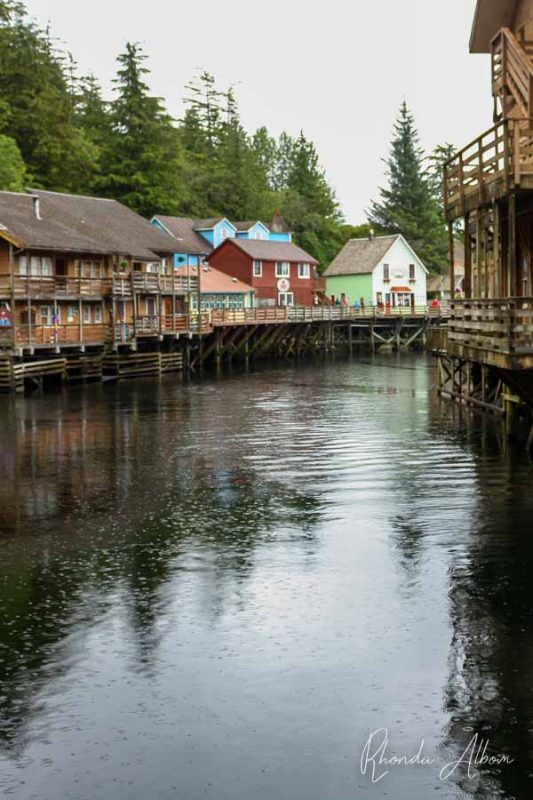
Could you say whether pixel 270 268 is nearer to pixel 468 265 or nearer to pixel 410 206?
pixel 410 206

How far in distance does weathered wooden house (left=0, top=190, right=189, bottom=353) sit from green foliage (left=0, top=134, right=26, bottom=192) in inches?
144

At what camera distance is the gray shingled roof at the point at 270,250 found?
90500 millimetres

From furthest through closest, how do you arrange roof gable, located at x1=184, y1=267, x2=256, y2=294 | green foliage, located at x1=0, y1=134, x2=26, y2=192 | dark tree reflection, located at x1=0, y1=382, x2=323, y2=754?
roof gable, located at x1=184, y1=267, x2=256, y2=294 < green foliage, located at x1=0, y1=134, x2=26, y2=192 < dark tree reflection, located at x1=0, y1=382, x2=323, y2=754

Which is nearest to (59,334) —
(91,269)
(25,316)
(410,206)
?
(25,316)

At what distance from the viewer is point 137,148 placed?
89.5 m

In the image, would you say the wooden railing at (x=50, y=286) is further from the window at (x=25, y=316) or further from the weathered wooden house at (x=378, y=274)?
the weathered wooden house at (x=378, y=274)

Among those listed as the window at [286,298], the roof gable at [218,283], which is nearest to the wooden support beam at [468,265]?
the roof gable at [218,283]

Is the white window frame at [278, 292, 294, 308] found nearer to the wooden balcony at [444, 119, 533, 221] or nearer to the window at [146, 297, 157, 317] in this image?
the window at [146, 297, 157, 317]

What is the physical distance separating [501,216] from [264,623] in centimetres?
1992

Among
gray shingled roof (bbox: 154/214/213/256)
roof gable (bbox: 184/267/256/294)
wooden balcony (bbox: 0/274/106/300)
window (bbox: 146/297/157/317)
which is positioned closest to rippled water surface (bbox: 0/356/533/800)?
wooden balcony (bbox: 0/274/106/300)

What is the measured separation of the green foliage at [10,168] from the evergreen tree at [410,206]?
5303 centimetres

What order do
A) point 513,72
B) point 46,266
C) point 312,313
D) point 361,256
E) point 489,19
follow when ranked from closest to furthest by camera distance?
point 513,72 → point 489,19 → point 46,266 → point 312,313 → point 361,256

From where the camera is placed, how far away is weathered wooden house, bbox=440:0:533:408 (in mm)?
22750

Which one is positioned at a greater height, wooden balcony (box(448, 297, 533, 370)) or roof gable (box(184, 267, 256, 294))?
roof gable (box(184, 267, 256, 294))
